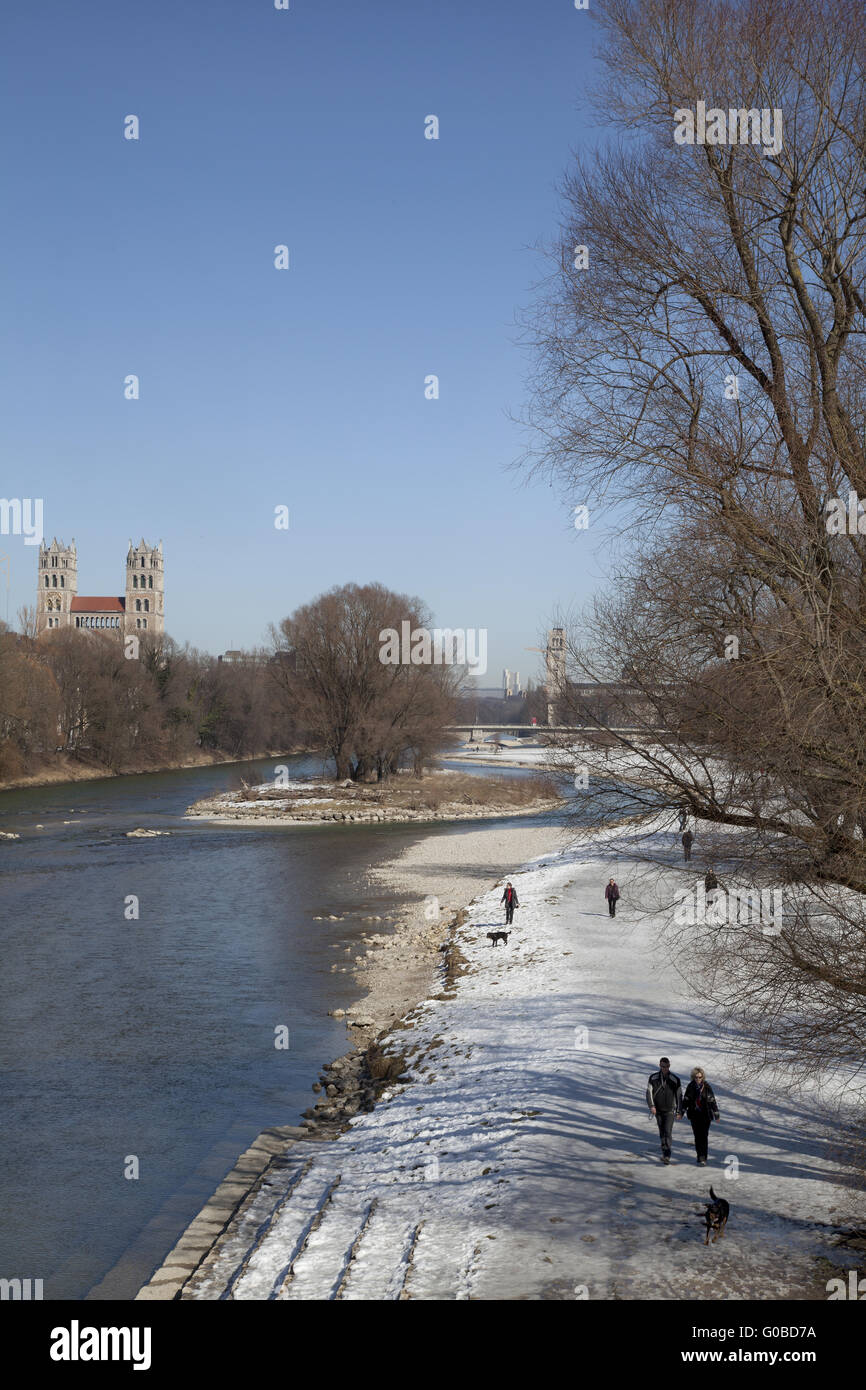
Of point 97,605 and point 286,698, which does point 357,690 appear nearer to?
point 286,698

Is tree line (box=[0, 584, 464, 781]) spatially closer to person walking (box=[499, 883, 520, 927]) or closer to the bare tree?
the bare tree

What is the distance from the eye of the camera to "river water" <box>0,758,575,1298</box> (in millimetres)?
13141

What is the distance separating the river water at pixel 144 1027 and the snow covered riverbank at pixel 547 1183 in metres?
1.66

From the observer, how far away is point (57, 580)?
17738 centimetres

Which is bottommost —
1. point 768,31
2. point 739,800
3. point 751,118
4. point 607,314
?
point 739,800

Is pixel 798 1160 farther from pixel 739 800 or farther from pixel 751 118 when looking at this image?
pixel 751 118

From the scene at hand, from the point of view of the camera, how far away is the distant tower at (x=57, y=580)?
17600cm

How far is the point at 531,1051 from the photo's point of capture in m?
17.4

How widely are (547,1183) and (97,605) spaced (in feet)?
590

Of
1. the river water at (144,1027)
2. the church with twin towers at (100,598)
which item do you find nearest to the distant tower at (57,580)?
→ the church with twin towers at (100,598)

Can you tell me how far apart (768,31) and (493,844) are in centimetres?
4193

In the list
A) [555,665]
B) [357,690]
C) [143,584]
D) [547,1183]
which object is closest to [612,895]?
[547,1183]

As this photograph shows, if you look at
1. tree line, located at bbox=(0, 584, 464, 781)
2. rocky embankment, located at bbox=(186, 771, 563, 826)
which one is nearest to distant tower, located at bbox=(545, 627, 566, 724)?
rocky embankment, located at bbox=(186, 771, 563, 826)
